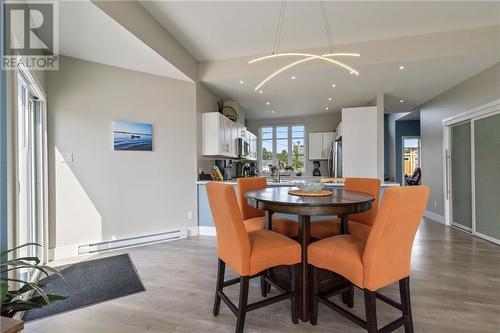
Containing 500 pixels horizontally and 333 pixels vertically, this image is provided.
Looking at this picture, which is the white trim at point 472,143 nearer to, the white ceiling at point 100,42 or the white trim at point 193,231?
the white trim at point 193,231

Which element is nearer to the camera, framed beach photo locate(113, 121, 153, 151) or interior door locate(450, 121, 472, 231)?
framed beach photo locate(113, 121, 153, 151)

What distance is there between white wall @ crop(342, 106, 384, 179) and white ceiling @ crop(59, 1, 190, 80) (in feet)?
11.1

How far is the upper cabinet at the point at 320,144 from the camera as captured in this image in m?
6.95

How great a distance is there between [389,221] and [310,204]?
470mm

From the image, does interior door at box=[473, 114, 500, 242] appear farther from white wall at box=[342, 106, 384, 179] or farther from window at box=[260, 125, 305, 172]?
window at box=[260, 125, 305, 172]

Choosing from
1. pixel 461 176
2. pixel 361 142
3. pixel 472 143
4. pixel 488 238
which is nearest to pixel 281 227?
pixel 361 142

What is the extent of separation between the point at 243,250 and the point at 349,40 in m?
3.42

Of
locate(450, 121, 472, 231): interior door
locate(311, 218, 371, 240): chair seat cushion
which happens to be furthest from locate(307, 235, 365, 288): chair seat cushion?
locate(450, 121, 472, 231): interior door

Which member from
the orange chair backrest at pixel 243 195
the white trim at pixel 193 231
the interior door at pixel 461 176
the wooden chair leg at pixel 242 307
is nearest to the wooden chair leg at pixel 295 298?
the wooden chair leg at pixel 242 307

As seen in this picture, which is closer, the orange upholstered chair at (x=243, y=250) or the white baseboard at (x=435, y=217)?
the orange upholstered chair at (x=243, y=250)

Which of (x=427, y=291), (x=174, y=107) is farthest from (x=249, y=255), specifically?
(x=174, y=107)

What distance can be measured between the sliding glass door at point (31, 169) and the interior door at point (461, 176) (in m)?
6.35

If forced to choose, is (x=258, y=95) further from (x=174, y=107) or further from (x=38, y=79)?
(x=38, y=79)

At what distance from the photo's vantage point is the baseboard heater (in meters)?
3.28
